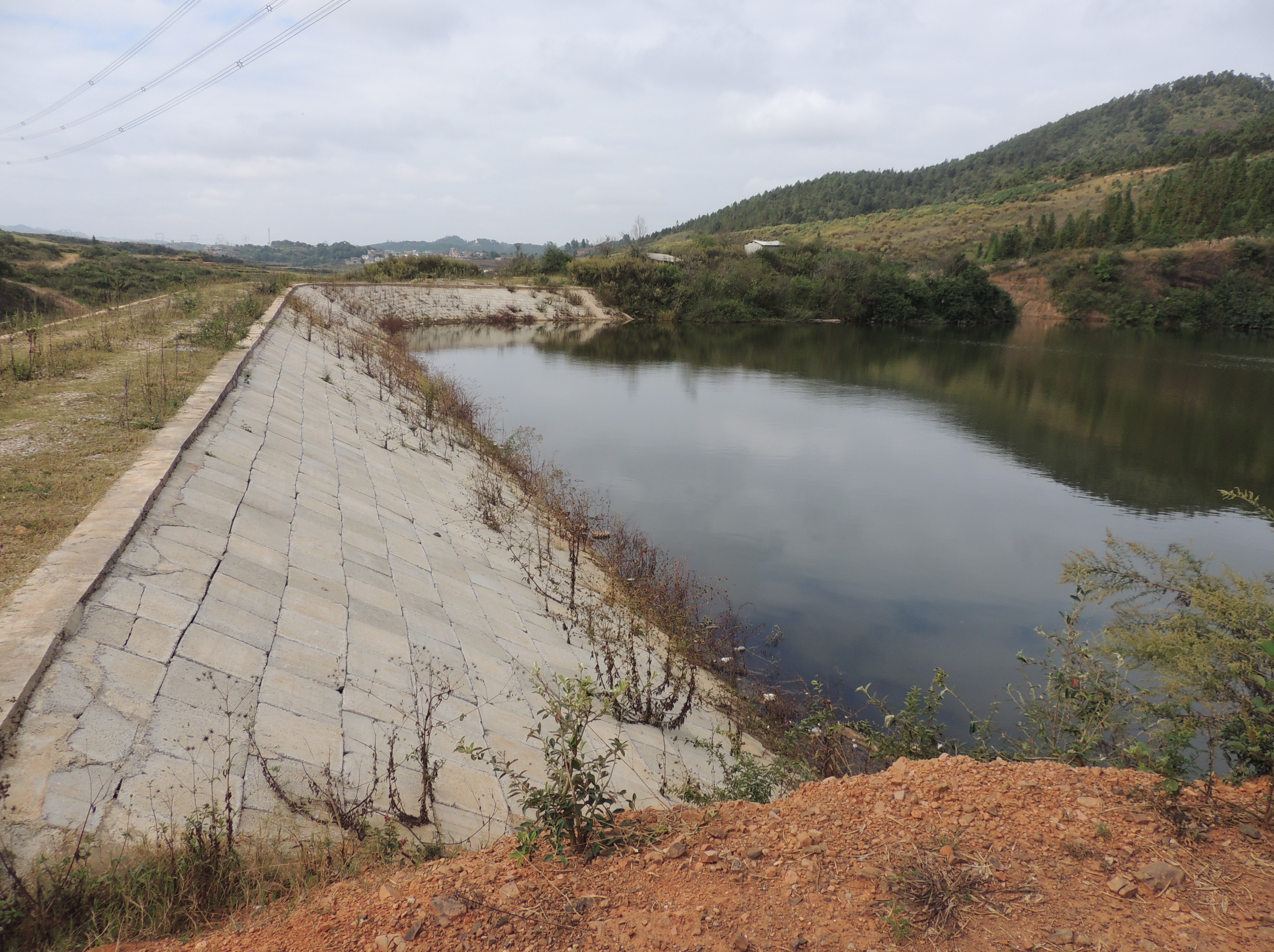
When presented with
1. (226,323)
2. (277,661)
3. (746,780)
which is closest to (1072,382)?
(746,780)

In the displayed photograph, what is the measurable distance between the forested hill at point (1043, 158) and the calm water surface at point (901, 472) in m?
79.5

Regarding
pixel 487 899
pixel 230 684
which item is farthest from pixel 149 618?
pixel 487 899

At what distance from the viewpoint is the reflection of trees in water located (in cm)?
1503

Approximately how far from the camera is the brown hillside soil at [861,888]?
2.39 m

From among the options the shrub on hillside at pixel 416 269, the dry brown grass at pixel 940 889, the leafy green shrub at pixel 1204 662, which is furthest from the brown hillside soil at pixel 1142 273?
the dry brown grass at pixel 940 889

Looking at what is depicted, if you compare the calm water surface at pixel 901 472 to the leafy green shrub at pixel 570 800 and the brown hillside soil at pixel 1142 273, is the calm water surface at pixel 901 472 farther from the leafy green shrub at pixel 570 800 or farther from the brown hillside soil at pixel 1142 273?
the brown hillside soil at pixel 1142 273

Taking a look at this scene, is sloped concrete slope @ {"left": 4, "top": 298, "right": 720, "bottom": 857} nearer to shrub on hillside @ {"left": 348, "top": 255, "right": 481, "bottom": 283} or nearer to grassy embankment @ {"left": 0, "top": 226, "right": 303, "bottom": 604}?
grassy embankment @ {"left": 0, "top": 226, "right": 303, "bottom": 604}

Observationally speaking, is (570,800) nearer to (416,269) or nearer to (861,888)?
(861,888)

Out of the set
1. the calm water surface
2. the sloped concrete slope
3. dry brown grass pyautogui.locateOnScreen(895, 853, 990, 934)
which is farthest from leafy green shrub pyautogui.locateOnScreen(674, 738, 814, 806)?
the calm water surface

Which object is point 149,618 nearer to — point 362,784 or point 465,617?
point 362,784

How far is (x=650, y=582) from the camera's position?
879 cm

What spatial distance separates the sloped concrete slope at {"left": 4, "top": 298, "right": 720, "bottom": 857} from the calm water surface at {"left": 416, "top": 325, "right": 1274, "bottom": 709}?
3.85 meters

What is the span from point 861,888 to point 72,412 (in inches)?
316

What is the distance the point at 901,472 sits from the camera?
1470 cm
